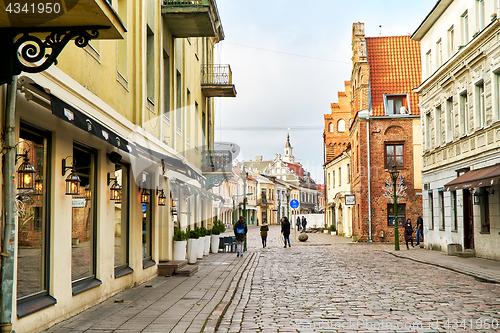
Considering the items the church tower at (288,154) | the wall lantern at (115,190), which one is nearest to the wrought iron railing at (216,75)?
the wall lantern at (115,190)

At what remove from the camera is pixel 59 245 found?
811 centimetres

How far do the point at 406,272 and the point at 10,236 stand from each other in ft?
40.8

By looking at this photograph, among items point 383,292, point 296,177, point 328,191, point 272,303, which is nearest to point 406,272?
point 383,292

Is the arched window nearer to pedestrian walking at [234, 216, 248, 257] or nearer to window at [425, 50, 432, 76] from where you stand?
window at [425, 50, 432, 76]

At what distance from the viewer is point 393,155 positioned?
3606 centimetres

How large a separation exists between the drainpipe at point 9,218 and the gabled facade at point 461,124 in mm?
14183

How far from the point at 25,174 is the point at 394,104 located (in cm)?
3226

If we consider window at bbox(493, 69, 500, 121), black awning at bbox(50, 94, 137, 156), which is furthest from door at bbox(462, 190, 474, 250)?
black awning at bbox(50, 94, 137, 156)

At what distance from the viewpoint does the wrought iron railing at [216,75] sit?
78.3ft

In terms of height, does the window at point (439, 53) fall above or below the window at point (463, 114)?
above

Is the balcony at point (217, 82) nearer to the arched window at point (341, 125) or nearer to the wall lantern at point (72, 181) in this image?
the wall lantern at point (72, 181)

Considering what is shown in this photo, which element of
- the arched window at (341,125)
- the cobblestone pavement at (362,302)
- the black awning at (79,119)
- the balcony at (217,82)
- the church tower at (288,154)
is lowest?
the cobblestone pavement at (362,302)

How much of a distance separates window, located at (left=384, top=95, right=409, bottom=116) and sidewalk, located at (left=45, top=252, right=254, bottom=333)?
25.0 metres

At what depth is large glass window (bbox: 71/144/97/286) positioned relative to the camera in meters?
8.95
